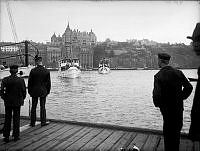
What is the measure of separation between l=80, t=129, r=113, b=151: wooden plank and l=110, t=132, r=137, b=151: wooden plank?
1.39 feet

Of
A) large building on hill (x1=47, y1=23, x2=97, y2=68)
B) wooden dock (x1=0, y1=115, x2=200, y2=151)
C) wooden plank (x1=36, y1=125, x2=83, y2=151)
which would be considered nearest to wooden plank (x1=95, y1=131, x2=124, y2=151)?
wooden dock (x1=0, y1=115, x2=200, y2=151)

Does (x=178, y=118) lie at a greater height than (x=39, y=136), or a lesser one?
greater

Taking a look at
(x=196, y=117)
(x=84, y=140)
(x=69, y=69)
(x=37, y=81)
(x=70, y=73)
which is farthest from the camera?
(x=69, y=69)

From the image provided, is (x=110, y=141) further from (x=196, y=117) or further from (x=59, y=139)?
(x=196, y=117)

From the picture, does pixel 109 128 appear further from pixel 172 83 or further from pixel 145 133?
pixel 172 83

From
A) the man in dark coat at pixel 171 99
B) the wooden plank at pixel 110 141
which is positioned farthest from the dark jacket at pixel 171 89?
the wooden plank at pixel 110 141

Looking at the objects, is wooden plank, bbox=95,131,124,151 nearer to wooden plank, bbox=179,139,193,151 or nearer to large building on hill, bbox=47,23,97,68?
wooden plank, bbox=179,139,193,151

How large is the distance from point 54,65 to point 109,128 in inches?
6603

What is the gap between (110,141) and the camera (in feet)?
20.6

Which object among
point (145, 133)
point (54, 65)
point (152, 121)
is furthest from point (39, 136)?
point (54, 65)

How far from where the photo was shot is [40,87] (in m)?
8.04

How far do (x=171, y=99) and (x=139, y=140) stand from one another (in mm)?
1971

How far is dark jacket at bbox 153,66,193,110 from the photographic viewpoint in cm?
471

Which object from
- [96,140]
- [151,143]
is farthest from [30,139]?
[151,143]
